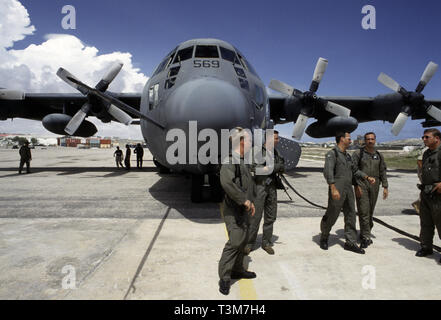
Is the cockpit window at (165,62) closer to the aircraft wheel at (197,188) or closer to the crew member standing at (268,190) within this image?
the aircraft wheel at (197,188)

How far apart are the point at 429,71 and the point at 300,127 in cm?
775

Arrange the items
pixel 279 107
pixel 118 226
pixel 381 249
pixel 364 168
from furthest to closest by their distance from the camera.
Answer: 1. pixel 279 107
2. pixel 118 226
3. pixel 364 168
4. pixel 381 249

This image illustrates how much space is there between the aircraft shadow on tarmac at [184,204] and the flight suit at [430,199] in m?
3.75

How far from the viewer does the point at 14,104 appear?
1608 cm

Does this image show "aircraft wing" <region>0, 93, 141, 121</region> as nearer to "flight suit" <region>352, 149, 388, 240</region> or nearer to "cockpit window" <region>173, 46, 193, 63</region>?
"cockpit window" <region>173, 46, 193, 63</region>

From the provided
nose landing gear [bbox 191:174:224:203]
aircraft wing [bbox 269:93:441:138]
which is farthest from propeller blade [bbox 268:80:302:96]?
nose landing gear [bbox 191:174:224:203]

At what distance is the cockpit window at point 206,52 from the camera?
6787mm

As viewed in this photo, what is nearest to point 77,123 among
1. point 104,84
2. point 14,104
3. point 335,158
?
point 104,84

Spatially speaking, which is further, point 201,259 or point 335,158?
point 335,158

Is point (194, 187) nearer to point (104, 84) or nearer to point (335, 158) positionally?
point (335, 158)

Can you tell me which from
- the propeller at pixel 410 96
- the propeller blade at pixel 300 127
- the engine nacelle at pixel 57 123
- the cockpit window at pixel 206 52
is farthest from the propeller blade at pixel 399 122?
the engine nacelle at pixel 57 123

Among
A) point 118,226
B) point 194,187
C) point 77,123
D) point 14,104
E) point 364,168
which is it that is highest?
point 14,104

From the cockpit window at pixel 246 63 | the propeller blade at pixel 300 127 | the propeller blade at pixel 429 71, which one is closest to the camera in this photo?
the cockpit window at pixel 246 63

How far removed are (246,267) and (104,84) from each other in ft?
35.1
